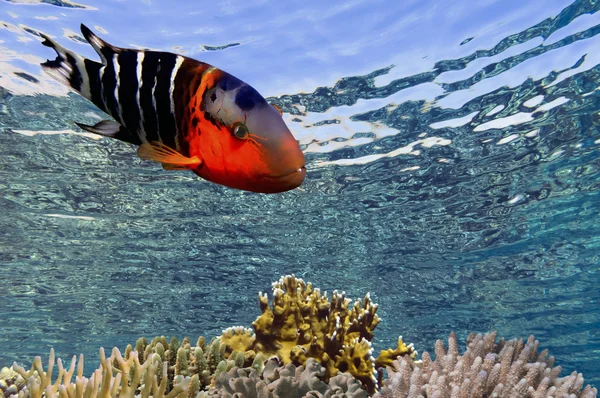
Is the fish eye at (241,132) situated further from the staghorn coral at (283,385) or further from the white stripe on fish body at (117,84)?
the staghorn coral at (283,385)

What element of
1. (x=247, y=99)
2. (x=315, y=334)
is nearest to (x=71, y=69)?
(x=247, y=99)

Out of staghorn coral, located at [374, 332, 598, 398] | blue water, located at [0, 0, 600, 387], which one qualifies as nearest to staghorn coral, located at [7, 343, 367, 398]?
staghorn coral, located at [374, 332, 598, 398]

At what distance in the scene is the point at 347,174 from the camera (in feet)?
53.5

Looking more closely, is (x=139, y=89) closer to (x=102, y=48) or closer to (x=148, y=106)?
(x=148, y=106)

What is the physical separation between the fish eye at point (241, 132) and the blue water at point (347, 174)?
28.7 feet

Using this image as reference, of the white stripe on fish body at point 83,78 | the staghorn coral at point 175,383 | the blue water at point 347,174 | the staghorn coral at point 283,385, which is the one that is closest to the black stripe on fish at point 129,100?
the white stripe on fish body at point 83,78

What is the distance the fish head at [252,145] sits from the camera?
4.25ft

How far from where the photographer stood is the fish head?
1294 millimetres

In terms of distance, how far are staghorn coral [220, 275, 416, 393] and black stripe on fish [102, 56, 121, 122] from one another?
408 centimetres

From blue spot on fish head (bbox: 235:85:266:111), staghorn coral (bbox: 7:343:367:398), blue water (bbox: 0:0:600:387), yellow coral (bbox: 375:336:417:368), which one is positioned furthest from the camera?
blue water (bbox: 0:0:600:387)

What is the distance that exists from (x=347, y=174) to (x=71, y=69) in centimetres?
1503

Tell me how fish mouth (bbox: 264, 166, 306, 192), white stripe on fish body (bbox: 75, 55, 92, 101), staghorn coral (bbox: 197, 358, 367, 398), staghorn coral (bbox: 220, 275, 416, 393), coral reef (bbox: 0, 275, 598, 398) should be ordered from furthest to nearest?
1. staghorn coral (bbox: 220, 275, 416, 393)
2. staghorn coral (bbox: 197, 358, 367, 398)
3. coral reef (bbox: 0, 275, 598, 398)
4. white stripe on fish body (bbox: 75, 55, 92, 101)
5. fish mouth (bbox: 264, 166, 306, 192)

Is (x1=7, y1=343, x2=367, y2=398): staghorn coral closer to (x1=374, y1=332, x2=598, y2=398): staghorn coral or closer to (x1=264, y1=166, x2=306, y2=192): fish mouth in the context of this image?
(x1=374, y1=332, x2=598, y2=398): staghorn coral

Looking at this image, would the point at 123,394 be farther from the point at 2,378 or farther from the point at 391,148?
the point at 391,148
